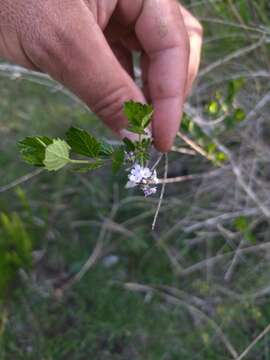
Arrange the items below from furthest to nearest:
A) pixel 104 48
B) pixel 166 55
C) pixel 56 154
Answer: pixel 166 55, pixel 104 48, pixel 56 154

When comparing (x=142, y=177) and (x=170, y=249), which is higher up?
(x=142, y=177)

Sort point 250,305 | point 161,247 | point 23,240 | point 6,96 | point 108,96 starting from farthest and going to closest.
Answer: point 6,96 → point 161,247 → point 23,240 → point 250,305 → point 108,96

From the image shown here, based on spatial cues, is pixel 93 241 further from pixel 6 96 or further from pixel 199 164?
pixel 6 96

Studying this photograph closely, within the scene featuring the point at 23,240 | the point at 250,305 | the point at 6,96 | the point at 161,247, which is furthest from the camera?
the point at 6,96

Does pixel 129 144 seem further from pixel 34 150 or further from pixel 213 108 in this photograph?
pixel 213 108

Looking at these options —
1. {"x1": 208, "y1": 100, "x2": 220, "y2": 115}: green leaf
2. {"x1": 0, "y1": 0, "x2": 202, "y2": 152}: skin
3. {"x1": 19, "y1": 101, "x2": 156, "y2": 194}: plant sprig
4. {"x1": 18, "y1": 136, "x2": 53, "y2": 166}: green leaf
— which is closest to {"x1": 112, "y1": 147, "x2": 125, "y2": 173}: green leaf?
{"x1": 19, "y1": 101, "x2": 156, "y2": 194}: plant sprig

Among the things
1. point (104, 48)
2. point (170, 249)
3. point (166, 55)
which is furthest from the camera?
point (170, 249)

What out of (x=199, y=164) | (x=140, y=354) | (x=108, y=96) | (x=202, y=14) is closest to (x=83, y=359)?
(x=140, y=354)

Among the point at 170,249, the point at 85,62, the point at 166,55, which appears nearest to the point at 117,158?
the point at 85,62
